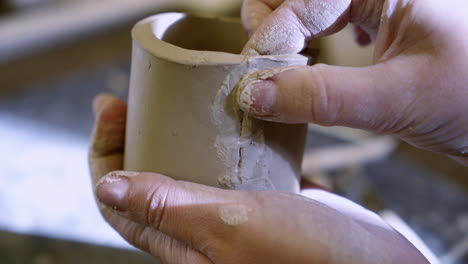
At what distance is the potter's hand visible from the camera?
2.19 ft

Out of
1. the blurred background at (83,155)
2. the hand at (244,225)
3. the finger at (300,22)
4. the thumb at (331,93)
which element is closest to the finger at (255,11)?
the finger at (300,22)

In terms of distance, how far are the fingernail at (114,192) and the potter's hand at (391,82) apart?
0.24 metres

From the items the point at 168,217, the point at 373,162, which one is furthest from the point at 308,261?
the point at 373,162

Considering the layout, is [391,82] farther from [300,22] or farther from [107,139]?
[107,139]

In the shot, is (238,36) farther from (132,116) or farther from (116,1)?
(116,1)

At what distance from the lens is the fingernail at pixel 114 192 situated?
0.75 m

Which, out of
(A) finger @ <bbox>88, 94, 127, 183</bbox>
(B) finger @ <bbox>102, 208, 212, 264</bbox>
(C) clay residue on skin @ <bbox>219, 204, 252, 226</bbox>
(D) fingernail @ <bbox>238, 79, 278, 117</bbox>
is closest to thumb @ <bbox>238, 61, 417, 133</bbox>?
(D) fingernail @ <bbox>238, 79, 278, 117</bbox>

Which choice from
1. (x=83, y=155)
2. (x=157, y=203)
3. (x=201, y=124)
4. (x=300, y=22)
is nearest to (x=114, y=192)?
(x=157, y=203)

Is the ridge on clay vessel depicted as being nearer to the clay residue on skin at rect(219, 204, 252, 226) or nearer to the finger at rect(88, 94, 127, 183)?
the clay residue on skin at rect(219, 204, 252, 226)

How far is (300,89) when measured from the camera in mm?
664

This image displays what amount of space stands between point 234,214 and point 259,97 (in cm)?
19

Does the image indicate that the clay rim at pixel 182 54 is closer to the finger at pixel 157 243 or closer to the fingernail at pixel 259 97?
the fingernail at pixel 259 97

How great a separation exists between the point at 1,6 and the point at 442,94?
2.20m

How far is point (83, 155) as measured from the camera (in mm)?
1617
